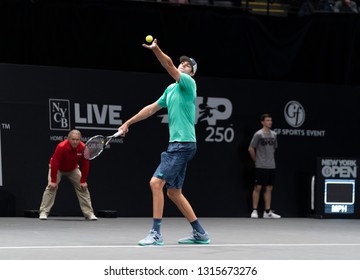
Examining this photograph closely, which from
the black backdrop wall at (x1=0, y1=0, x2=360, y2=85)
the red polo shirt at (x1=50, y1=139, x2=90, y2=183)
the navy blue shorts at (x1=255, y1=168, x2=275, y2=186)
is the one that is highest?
the black backdrop wall at (x1=0, y1=0, x2=360, y2=85)

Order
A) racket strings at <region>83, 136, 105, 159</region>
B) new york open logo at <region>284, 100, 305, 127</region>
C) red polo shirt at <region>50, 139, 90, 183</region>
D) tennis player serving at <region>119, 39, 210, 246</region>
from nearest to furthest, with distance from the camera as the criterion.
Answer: tennis player serving at <region>119, 39, 210, 246</region>
racket strings at <region>83, 136, 105, 159</region>
red polo shirt at <region>50, 139, 90, 183</region>
new york open logo at <region>284, 100, 305, 127</region>

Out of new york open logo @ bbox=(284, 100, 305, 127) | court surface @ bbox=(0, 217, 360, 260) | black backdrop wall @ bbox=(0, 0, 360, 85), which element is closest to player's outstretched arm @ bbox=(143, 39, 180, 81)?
court surface @ bbox=(0, 217, 360, 260)

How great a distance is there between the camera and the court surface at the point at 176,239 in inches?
348

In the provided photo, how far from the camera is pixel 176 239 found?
1088 cm

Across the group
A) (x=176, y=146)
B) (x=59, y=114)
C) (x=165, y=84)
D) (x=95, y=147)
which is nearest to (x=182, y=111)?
(x=176, y=146)

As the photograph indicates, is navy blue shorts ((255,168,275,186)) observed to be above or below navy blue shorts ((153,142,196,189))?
below

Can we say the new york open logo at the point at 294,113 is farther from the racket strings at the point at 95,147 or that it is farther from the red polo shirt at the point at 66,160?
the racket strings at the point at 95,147

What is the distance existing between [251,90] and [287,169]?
5.70ft

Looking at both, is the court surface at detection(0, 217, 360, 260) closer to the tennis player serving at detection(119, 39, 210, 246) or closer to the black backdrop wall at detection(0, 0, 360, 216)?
the tennis player serving at detection(119, 39, 210, 246)

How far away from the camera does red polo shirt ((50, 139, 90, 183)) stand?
13.9 metres

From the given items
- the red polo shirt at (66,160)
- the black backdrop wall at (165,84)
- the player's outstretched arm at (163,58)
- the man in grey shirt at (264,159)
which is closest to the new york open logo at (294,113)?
the black backdrop wall at (165,84)

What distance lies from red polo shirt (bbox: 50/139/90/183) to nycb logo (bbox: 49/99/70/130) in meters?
1.08

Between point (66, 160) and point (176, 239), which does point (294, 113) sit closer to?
point (66, 160)

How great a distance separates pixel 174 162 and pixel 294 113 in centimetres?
766
